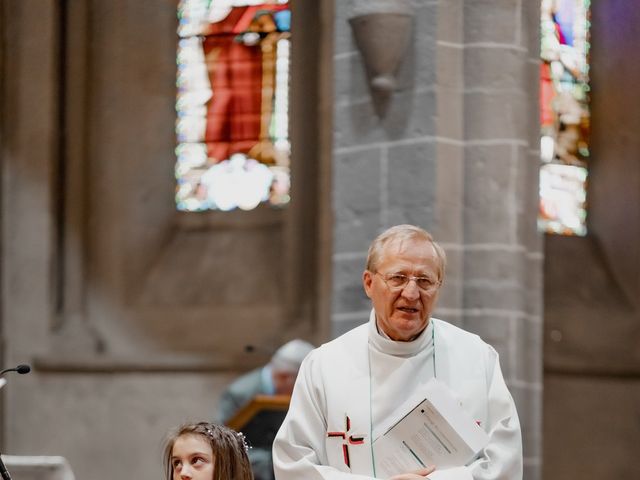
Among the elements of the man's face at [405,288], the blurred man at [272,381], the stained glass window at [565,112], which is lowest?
the blurred man at [272,381]

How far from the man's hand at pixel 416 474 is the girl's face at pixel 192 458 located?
47 cm

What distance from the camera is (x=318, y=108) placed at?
10.1 meters

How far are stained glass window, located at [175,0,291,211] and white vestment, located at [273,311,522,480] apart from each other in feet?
20.6

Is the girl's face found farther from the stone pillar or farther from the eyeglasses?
the stone pillar

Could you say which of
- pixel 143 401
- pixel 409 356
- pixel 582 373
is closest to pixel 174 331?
pixel 143 401

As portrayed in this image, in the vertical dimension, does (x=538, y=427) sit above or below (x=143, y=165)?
below

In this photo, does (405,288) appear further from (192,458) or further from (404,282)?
(192,458)

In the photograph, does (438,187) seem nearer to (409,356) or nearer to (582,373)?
(582,373)

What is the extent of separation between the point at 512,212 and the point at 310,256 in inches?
98.4

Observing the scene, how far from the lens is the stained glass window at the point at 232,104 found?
10555mm

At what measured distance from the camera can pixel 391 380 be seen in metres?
4.16

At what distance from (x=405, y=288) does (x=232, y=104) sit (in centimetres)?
687

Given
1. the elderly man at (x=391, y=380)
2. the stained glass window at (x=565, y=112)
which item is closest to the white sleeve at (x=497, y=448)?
the elderly man at (x=391, y=380)

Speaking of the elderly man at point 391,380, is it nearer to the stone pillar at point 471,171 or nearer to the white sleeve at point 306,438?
the white sleeve at point 306,438
